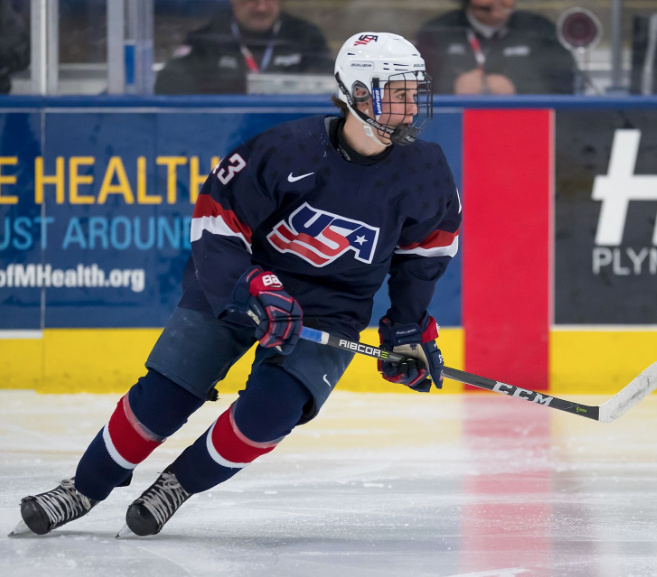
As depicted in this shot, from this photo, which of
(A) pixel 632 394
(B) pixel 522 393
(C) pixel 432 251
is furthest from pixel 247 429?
(A) pixel 632 394

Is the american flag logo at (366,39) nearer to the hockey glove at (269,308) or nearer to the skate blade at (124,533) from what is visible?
the hockey glove at (269,308)

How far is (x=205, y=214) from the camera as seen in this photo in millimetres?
2191

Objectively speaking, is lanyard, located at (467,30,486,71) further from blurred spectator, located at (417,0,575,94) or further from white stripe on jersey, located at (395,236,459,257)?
white stripe on jersey, located at (395,236,459,257)

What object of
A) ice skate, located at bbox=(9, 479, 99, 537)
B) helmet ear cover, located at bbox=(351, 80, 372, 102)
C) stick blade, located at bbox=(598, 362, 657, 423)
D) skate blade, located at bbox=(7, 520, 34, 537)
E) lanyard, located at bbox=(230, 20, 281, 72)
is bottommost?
skate blade, located at bbox=(7, 520, 34, 537)

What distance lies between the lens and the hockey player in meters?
2.13

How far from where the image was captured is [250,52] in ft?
15.4

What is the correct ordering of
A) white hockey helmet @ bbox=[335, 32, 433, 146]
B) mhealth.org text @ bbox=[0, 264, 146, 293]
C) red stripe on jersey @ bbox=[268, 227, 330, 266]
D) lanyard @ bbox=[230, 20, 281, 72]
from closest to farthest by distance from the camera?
white hockey helmet @ bbox=[335, 32, 433, 146] → red stripe on jersey @ bbox=[268, 227, 330, 266] → mhealth.org text @ bbox=[0, 264, 146, 293] → lanyard @ bbox=[230, 20, 281, 72]

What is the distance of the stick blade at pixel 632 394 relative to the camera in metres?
2.47

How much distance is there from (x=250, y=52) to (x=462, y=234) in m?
1.31

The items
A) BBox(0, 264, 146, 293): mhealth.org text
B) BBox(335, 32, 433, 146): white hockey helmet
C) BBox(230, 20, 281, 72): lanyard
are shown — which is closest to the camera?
BBox(335, 32, 433, 146): white hockey helmet

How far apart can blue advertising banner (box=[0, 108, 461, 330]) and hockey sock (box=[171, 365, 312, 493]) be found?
8.22 feet

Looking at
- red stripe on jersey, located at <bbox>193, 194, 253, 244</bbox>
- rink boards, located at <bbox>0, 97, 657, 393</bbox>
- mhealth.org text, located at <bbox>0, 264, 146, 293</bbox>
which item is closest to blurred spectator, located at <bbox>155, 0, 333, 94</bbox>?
rink boards, located at <bbox>0, 97, 657, 393</bbox>

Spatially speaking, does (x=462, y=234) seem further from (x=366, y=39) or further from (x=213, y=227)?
(x=213, y=227)

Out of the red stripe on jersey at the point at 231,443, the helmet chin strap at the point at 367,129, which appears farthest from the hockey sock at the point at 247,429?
the helmet chin strap at the point at 367,129
